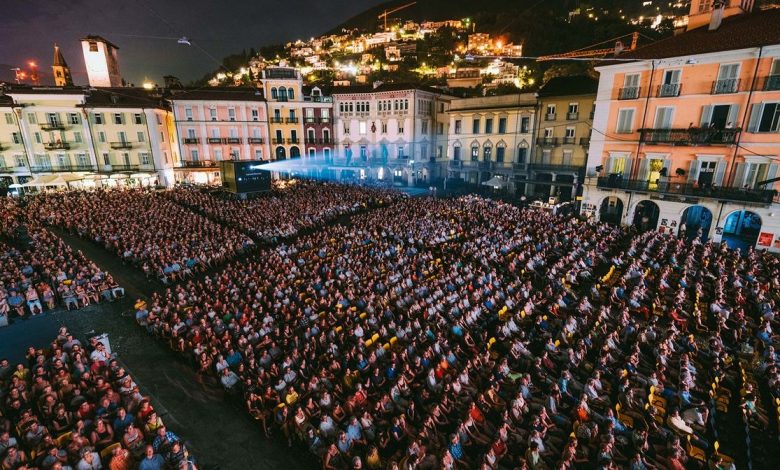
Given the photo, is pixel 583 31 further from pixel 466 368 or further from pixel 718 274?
pixel 466 368

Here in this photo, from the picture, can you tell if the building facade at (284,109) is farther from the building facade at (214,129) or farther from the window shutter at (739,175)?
the window shutter at (739,175)

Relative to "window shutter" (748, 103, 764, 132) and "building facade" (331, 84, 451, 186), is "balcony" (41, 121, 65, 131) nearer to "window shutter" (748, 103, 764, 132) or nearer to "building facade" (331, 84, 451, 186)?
"building facade" (331, 84, 451, 186)

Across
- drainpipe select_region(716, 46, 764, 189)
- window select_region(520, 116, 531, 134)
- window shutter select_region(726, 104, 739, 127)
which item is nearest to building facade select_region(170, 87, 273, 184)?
window select_region(520, 116, 531, 134)

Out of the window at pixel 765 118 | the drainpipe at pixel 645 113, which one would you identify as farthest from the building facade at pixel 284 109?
the window at pixel 765 118

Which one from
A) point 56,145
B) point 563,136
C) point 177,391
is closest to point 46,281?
point 177,391

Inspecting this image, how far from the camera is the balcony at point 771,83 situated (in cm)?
2098

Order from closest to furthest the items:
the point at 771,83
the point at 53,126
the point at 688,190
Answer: the point at 771,83 → the point at 688,190 → the point at 53,126

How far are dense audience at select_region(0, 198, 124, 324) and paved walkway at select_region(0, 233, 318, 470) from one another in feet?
1.98

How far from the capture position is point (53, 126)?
1592 inches

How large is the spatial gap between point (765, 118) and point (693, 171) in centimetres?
429

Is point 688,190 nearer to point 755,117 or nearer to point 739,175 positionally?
point 739,175

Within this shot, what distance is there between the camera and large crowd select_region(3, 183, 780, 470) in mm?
8492

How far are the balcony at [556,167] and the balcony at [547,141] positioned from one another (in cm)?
198

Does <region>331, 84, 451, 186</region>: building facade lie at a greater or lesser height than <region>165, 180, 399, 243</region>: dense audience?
greater
